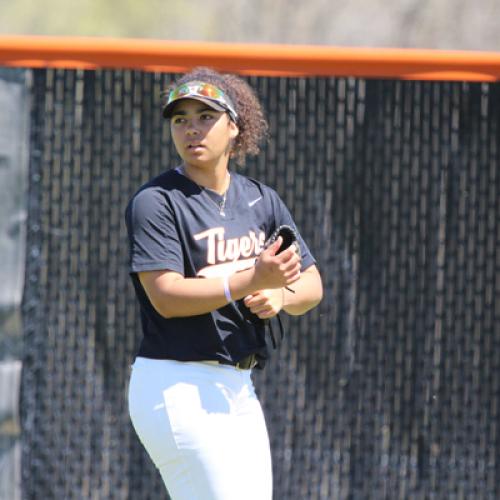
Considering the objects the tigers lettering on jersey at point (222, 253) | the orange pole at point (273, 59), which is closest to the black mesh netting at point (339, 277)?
the orange pole at point (273, 59)

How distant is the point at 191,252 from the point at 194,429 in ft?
1.76

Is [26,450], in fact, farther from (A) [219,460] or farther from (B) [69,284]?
(A) [219,460]

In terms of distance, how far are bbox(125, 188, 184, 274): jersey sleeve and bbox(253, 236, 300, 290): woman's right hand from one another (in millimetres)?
257

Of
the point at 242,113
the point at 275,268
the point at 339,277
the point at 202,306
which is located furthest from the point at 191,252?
the point at 339,277

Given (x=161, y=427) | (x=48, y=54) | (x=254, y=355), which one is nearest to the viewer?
(x=161, y=427)

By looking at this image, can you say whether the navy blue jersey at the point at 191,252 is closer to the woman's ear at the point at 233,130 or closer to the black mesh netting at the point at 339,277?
the woman's ear at the point at 233,130

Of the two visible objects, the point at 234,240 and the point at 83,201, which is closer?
the point at 234,240

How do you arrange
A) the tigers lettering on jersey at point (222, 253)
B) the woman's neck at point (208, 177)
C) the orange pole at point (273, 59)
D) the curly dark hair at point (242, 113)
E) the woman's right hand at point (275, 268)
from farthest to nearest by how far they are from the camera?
the orange pole at point (273, 59) → the curly dark hair at point (242, 113) → the woman's neck at point (208, 177) → the tigers lettering on jersey at point (222, 253) → the woman's right hand at point (275, 268)

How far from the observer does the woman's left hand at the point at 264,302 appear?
10.9ft

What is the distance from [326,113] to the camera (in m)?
4.63

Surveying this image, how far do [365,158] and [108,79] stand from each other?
115 cm

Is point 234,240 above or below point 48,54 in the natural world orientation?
below

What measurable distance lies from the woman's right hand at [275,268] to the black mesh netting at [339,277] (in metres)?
1.47

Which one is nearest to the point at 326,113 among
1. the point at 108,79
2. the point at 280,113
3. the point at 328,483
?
the point at 280,113
